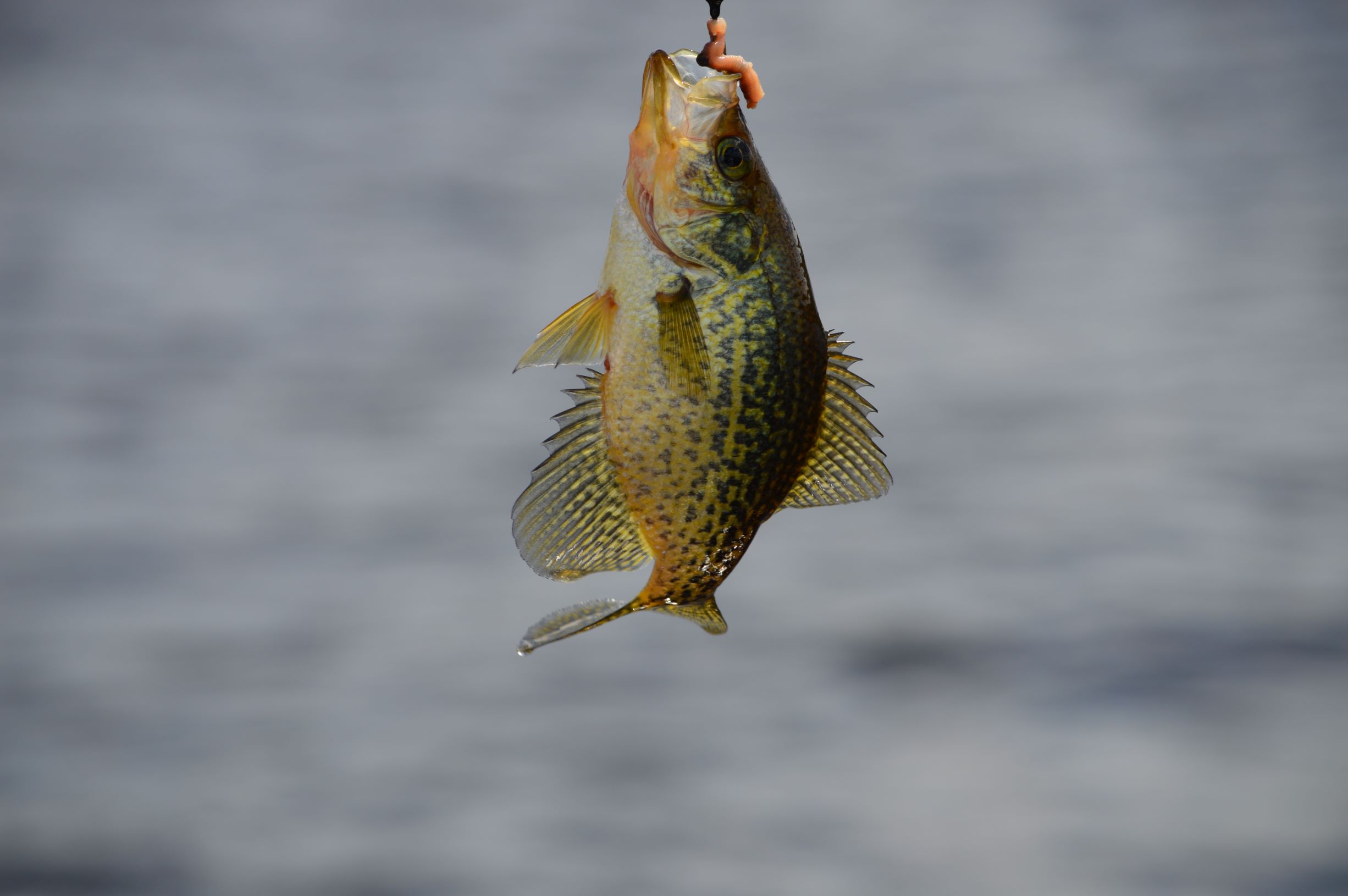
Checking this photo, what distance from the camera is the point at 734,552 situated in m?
3.54

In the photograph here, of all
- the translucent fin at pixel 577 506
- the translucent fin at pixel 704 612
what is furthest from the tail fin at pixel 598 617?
the translucent fin at pixel 577 506

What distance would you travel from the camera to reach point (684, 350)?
344cm

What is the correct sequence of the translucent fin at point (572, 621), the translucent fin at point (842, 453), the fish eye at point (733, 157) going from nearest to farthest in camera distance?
the translucent fin at point (572, 621)
the fish eye at point (733, 157)
the translucent fin at point (842, 453)

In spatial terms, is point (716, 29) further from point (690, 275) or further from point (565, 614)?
point (565, 614)

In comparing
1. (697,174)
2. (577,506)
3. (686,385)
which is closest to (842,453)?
(686,385)

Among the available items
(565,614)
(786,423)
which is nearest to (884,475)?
(786,423)

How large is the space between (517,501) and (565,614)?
1.13ft

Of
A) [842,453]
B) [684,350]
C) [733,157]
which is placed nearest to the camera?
[684,350]

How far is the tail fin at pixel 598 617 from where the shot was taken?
135 inches

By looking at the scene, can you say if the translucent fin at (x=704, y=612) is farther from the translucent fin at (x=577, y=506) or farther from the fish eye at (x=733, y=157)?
the fish eye at (x=733, y=157)

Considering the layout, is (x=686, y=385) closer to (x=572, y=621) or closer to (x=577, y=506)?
(x=577, y=506)

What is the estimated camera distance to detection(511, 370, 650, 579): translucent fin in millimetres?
3604

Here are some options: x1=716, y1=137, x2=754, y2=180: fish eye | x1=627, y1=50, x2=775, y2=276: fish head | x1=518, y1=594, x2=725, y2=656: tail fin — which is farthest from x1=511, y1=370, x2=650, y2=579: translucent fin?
x1=716, y1=137, x2=754, y2=180: fish eye

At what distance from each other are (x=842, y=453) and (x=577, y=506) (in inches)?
28.8
